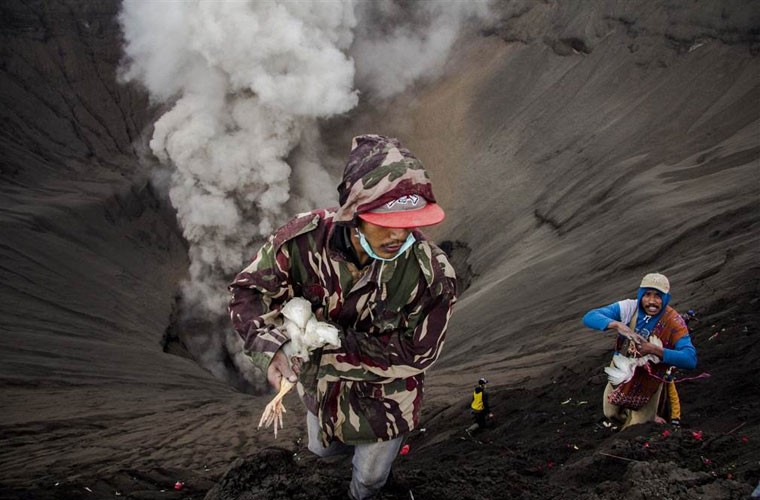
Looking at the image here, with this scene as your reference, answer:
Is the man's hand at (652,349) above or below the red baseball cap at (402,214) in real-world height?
below

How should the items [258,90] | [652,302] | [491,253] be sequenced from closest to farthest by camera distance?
[652,302], [491,253], [258,90]

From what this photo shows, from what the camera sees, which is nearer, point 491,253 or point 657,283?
point 657,283

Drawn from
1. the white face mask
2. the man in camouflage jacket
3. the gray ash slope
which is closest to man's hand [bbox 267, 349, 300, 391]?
the man in camouflage jacket

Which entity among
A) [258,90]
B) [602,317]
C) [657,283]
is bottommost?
[602,317]

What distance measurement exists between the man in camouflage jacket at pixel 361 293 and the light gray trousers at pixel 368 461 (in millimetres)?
84

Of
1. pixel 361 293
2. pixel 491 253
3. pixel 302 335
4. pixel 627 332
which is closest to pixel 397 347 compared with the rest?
pixel 361 293

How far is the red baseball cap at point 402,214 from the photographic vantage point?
2.19m

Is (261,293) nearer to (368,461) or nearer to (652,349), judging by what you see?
(368,461)

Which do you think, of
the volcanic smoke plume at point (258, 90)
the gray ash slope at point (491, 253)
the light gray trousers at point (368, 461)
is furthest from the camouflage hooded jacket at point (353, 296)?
the volcanic smoke plume at point (258, 90)

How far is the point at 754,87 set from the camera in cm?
1238

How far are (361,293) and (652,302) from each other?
205cm

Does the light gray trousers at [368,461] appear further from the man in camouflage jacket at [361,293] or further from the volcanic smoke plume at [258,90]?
the volcanic smoke plume at [258,90]

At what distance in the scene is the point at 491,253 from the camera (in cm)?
1341

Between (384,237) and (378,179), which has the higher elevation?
(378,179)
